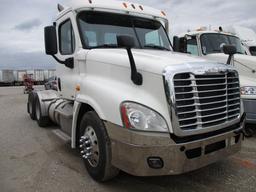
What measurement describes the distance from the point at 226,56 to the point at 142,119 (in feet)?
14.7

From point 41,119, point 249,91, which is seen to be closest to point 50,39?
point 41,119

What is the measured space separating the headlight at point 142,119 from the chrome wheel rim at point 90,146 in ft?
2.83

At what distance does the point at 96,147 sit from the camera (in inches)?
162

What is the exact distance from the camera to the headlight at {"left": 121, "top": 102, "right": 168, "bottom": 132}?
11.1 ft

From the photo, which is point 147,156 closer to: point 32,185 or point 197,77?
point 197,77

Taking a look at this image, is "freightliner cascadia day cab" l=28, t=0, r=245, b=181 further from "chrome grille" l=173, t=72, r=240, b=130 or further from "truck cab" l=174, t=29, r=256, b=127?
"truck cab" l=174, t=29, r=256, b=127

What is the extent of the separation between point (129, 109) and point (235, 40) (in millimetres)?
6114

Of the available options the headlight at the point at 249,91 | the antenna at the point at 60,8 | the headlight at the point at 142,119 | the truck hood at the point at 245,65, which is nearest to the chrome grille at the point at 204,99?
the headlight at the point at 142,119

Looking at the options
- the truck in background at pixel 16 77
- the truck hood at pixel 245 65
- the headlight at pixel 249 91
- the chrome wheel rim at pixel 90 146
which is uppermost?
the truck hood at pixel 245 65

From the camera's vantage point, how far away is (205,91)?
3631 millimetres

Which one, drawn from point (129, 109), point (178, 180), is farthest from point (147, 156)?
point (178, 180)

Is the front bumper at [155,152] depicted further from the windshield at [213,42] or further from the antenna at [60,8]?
the windshield at [213,42]

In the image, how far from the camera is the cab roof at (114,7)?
496 centimetres

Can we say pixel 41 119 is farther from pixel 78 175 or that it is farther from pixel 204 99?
pixel 204 99
